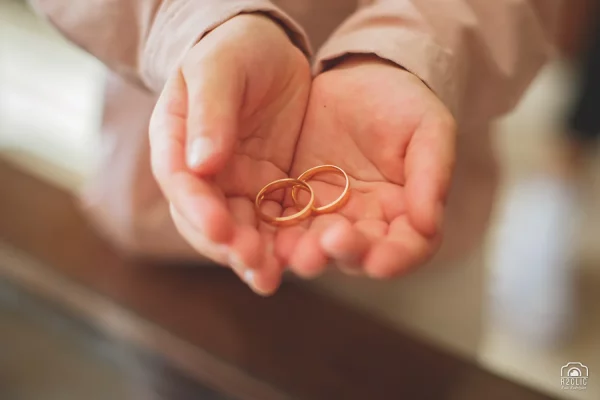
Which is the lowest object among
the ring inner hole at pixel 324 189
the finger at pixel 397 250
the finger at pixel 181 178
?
the finger at pixel 397 250

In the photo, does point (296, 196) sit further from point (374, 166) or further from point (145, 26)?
point (145, 26)

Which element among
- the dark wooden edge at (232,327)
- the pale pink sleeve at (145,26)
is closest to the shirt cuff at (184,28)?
the pale pink sleeve at (145,26)

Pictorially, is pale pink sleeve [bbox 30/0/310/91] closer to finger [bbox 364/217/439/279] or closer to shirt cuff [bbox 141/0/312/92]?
shirt cuff [bbox 141/0/312/92]

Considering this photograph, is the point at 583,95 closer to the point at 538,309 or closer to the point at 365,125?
the point at 538,309

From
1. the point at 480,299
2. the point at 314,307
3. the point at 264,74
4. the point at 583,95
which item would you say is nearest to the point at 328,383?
the point at 314,307

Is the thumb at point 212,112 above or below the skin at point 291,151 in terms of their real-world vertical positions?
above

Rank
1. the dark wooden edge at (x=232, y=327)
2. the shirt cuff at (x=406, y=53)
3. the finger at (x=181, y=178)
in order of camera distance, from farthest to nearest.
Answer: the dark wooden edge at (x=232, y=327) < the shirt cuff at (x=406, y=53) < the finger at (x=181, y=178)

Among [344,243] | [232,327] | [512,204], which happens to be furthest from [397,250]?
[512,204]

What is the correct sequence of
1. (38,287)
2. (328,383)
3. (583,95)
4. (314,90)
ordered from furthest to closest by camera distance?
1. (583,95)
2. (38,287)
3. (328,383)
4. (314,90)
